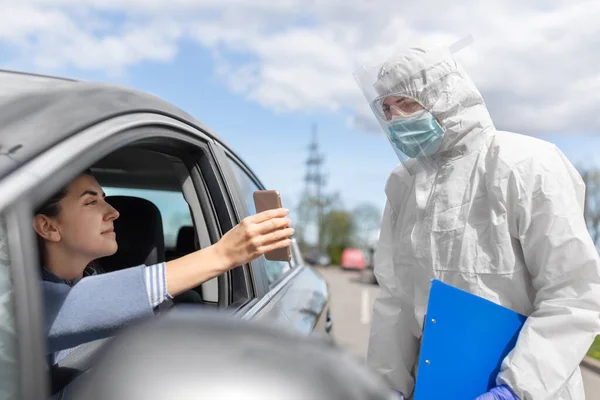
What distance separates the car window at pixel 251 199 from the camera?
8.35ft

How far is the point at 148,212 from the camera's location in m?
2.75

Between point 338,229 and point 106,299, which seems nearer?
point 106,299

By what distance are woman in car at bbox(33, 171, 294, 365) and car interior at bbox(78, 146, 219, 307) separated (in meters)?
0.68

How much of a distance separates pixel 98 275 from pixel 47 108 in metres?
0.39

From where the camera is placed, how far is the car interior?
2443mm

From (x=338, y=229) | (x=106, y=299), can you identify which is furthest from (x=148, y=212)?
(x=338, y=229)

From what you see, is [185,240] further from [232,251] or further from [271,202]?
[232,251]

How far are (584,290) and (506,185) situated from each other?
381 mm

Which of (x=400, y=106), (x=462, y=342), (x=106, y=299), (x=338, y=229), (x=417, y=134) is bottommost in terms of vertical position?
(x=338, y=229)

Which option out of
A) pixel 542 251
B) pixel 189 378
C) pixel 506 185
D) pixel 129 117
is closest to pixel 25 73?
pixel 129 117

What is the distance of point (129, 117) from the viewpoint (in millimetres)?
1408

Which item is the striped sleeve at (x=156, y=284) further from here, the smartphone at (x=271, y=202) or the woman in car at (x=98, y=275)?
the smartphone at (x=271, y=202)

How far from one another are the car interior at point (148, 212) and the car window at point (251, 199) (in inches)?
9.6

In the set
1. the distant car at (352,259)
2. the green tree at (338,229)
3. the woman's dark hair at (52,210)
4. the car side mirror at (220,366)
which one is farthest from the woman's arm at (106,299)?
the green tree at (338,229)
